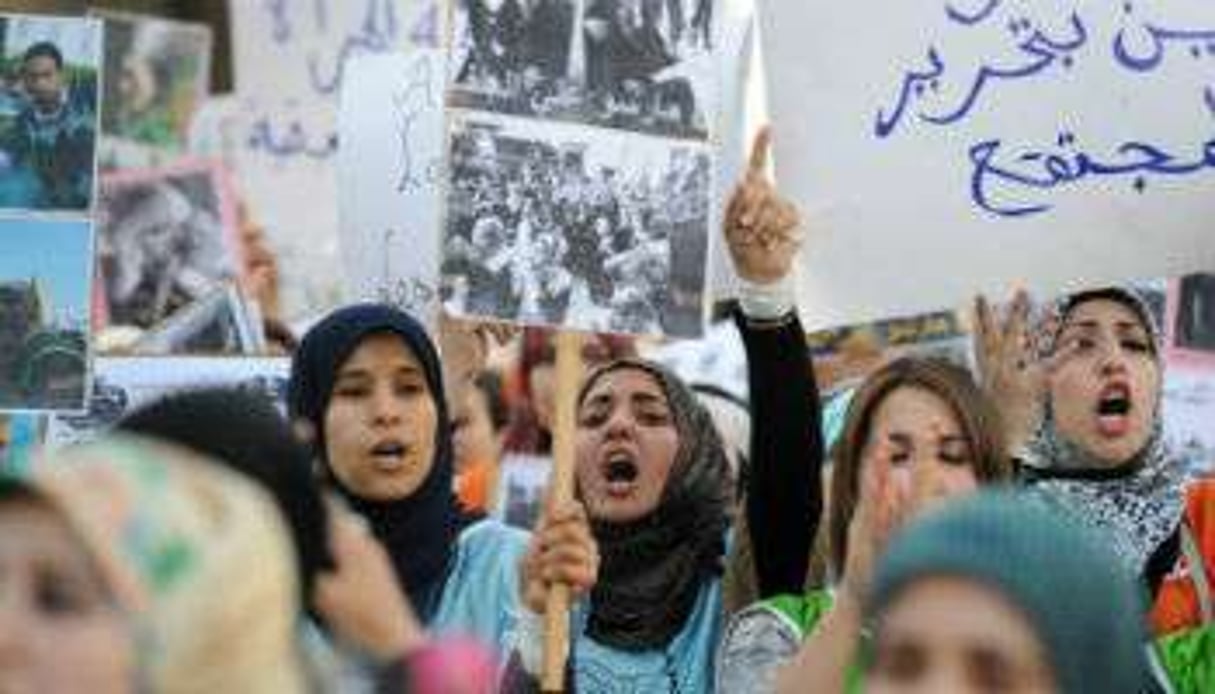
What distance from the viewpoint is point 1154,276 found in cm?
455

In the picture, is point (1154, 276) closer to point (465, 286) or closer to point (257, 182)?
point (465, 286)

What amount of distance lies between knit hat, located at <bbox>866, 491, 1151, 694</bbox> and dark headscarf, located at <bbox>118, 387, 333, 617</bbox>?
54cm

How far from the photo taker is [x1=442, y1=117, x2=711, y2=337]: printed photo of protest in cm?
420

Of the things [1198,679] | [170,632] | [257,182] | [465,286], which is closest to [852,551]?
[1198,679]

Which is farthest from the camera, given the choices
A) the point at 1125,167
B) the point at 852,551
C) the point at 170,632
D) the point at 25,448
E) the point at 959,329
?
the point at 959,329

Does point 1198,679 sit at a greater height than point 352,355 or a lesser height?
lesser

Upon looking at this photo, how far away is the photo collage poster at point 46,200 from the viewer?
5086mm

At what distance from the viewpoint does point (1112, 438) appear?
14.2 ft

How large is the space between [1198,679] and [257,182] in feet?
15.5

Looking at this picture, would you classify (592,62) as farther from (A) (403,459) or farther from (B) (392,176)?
(B) (392,176)

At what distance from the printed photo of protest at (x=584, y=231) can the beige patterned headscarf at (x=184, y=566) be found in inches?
61.9

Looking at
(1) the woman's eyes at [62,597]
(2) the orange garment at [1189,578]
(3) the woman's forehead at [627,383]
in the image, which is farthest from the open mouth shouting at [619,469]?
(1) the woman's eyes at [62,597]

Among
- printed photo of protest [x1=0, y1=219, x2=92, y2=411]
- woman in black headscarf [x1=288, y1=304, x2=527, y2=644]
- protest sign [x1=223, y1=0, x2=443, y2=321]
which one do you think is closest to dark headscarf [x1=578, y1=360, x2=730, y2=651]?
woman in black headscarf [x1=288, y1=304, x2=527, y2=644]

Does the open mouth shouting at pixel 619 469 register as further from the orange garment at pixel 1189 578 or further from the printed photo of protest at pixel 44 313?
the printed photo of protest at pixel 44 313
